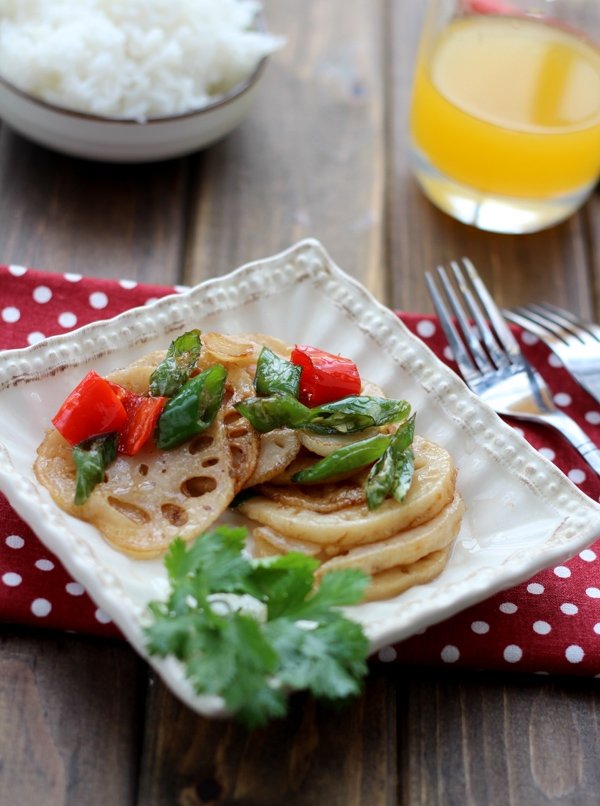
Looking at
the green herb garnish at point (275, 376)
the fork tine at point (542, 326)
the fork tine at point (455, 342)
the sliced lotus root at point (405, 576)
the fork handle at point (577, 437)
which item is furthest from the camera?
the fork tine at point (542, 326)

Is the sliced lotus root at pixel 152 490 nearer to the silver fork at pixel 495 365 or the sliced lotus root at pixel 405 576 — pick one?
the sliced lotus root at pixel 405 576

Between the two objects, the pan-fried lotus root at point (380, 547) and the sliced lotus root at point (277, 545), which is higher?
the pan-fried lotus root at point (380, 547)

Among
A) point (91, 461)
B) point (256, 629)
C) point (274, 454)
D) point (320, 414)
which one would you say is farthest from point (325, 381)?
point (256, 629)

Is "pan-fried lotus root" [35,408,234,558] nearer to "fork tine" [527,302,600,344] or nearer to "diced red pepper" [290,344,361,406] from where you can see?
"diced red pepper" [290,344,361,406]

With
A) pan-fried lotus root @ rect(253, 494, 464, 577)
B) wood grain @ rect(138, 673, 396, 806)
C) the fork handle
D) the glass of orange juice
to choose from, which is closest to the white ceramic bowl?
the glass of orange juice

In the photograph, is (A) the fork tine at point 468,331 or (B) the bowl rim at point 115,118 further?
(B) the bowl rim at point 115,118

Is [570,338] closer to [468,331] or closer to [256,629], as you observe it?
[468,331]

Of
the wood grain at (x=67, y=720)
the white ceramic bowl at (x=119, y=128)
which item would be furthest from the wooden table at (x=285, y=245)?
the white ceramic bowl at (x=119, y=128)

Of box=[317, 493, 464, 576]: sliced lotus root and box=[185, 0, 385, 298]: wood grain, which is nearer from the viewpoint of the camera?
box=[317, 493, 464, 576]: sliced lotus root
